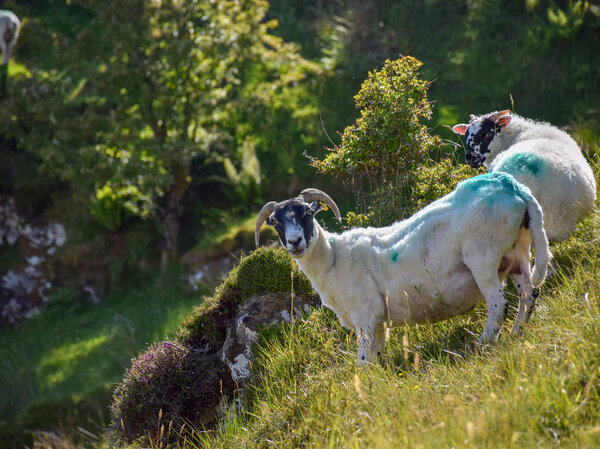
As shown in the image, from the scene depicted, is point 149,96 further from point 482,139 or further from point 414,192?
point 482,139

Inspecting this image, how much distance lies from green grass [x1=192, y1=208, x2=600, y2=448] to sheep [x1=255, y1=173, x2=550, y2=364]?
29cm

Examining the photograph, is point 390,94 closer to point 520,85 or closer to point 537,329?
point 537,329

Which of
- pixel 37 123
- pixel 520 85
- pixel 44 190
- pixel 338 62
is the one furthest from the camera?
pixel 44 190

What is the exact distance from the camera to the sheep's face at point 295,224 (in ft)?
18.2

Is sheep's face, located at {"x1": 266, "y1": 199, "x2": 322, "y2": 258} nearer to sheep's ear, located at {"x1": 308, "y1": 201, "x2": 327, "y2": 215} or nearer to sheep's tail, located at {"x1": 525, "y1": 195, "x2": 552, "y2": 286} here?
sheep's ear, located at {"x1": 308, "y1": 201, "x2": 327, "y2": 215}

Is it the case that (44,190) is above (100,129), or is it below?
below

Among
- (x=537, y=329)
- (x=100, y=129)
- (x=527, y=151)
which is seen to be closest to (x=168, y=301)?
(x=100, y=129)

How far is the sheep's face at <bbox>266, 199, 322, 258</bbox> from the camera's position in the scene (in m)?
5.55

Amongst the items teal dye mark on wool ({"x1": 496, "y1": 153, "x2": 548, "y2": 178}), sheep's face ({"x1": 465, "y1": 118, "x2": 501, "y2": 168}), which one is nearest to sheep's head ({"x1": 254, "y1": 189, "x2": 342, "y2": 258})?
teal dye mark on wool ({"x1": 496, "y1": 153, "x2": 548, "y2": 178})

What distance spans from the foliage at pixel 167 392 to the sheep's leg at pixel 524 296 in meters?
3.47

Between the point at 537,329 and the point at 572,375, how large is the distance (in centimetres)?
82

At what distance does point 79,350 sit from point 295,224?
31.9ft

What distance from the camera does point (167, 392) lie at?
709 cm

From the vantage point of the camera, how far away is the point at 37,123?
14602mm
